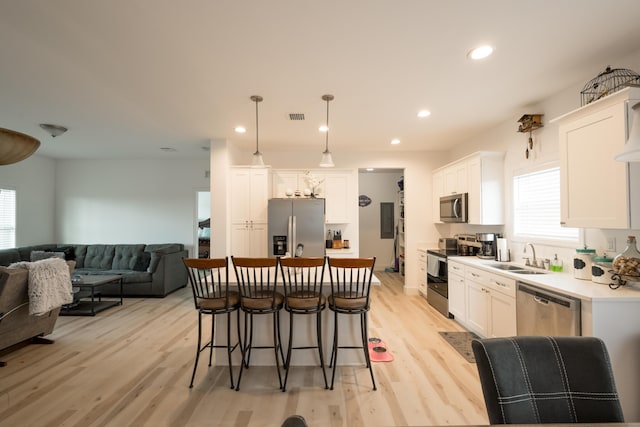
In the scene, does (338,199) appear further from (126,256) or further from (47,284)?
(126,256)

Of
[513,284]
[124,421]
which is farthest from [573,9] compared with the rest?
[124,421]

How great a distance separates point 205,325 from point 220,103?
2855 millimetres

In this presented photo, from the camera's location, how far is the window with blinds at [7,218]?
571cm

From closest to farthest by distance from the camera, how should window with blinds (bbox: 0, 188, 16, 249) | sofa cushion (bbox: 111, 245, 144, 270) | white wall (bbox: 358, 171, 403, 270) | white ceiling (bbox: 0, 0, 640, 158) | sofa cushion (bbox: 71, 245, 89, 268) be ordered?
white ceiling (bbox: 0, 0, 640, 158) < window with blinds (bbox: 0, 188, 16, 249) < sofa cushion (bbox: 111, 245, 144, 270) < sofa cushion (bbox: 71, 245, 89, 268) < white wall (bbox: 358, 171, 403, 270)

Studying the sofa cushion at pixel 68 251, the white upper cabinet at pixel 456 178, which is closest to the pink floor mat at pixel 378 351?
the white upper cabinet at pixel 456 178

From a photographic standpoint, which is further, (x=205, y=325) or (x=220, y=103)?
(x=205, y=325)

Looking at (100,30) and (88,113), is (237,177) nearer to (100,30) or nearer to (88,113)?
(88,113)

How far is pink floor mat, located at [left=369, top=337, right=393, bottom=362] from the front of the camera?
3111 mm

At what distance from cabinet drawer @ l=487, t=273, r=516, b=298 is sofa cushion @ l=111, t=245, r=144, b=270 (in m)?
5.95

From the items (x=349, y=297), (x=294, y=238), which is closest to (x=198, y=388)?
(x=349, y=297)

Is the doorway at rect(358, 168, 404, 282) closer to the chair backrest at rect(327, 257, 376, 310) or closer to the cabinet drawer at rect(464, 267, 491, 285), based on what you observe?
the cabinet drawer at rect(464, 267, 491, 285)

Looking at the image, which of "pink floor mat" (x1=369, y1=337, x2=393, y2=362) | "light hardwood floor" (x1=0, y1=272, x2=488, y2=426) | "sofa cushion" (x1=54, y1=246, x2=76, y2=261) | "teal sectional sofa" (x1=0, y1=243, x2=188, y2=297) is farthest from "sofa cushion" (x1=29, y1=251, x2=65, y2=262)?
"pink floor mat" (x1=369, y1=337, x2=393, y2=362)

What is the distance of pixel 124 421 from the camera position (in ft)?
7.14

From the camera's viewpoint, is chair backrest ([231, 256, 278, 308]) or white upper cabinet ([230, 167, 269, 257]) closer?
chair backrest ([231, 256, 278, 308])
